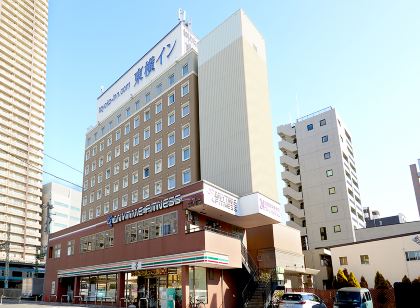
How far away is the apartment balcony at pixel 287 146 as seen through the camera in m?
88.3

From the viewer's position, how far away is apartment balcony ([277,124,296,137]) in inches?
3538

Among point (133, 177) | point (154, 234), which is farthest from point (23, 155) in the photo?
point (154, 234)

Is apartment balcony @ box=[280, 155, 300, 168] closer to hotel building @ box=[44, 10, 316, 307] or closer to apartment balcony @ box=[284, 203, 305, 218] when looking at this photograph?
apartment balcony @ box=[284, 203, 305, 218]

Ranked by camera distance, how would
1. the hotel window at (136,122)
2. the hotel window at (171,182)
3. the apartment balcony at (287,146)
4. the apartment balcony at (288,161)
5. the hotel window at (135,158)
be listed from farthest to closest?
1. the apartment balcony at (287,146)
2. the apartment balcony at (288,161)
3. the hotel window at (136,122)
4. the hotel window at (135,158)
5. the hotel window at (171,182)

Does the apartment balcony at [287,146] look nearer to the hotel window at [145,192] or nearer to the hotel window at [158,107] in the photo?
the hotel window at [158,107]

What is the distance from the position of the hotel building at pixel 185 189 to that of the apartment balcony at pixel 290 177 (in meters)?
36.2

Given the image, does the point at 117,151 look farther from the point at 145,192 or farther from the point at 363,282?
the point at 363,282

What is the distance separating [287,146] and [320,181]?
1157 centimetres

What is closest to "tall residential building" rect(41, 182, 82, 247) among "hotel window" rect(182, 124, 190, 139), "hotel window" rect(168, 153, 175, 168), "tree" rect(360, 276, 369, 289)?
"hotel window" rect(168, 153, 175, 168)

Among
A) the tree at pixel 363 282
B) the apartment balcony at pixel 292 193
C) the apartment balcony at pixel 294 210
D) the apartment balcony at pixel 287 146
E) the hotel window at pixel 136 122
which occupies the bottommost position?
the tree at pixel 363 282

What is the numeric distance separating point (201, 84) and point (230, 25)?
322 inches

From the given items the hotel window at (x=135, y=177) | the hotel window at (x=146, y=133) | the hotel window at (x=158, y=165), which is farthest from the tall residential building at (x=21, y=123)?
the hotel window at (x=158, y=165)

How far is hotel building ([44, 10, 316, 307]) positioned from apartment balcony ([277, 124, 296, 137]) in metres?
38.6

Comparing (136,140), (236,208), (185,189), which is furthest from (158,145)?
(185,189)
